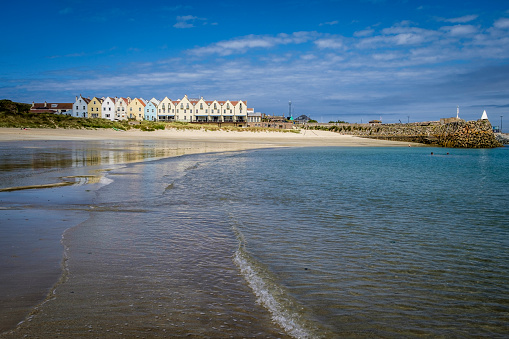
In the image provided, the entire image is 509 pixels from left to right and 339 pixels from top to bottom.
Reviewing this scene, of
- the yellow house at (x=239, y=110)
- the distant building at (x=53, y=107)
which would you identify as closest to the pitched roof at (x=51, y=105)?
the distant building at (x=53, y=107)

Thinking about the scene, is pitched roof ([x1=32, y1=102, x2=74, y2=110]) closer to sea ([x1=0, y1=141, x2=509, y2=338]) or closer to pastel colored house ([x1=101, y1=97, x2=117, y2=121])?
pastel colored house ([x1=101, y1=97, x2=117, y2=121])

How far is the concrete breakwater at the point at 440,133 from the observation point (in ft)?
209

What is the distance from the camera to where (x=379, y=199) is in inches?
426

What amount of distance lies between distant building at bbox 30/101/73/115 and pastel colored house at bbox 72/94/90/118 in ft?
11.0

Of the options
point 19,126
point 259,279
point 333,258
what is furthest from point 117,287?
point 19,126

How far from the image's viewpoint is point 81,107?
328 feet

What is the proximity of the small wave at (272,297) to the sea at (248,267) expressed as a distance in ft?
0.06

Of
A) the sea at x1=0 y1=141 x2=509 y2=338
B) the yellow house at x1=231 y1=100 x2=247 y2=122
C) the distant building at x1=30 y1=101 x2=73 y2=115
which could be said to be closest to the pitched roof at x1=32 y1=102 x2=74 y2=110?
the distant building at x1=30 y1=101 x2=73 y2=115

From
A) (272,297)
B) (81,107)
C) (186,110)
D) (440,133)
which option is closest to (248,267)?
(272,297)

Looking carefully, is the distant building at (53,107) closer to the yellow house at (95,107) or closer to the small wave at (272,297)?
the yellow house at (95,107)

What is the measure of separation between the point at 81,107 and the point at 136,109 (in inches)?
568

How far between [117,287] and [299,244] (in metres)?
3.03

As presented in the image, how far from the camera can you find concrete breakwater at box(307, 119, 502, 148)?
63.7 meters

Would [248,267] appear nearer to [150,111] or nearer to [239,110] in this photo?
[239,110]
